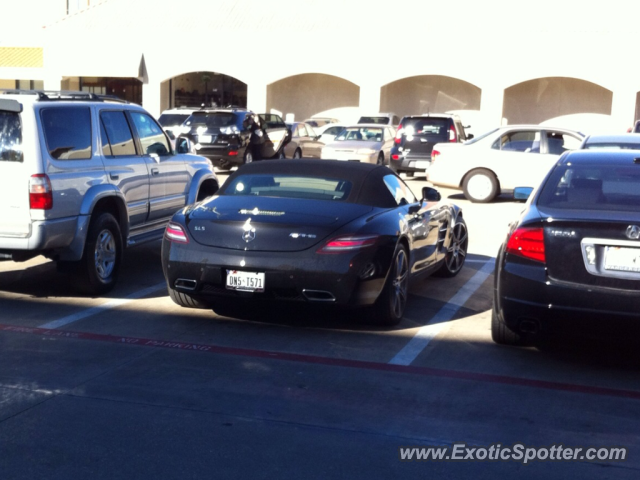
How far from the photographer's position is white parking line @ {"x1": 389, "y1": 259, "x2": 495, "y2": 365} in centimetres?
668

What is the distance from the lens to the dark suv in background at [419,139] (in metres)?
22.2

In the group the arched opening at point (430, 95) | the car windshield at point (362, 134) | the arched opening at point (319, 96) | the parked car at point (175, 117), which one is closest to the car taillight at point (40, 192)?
the parked car at point (175, 117)

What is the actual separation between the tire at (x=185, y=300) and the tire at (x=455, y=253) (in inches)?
112

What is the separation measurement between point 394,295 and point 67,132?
3336 mm

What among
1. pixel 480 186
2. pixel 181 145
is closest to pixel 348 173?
pixel 181 145

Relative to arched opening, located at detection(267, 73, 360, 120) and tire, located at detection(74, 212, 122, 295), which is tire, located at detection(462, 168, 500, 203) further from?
arched opening, located at detection(267, 73, 360, 120)

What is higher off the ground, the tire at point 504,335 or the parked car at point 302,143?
the parked car at point 302,143

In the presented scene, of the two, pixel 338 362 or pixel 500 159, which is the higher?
pixel 500 159

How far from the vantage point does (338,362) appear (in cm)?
644

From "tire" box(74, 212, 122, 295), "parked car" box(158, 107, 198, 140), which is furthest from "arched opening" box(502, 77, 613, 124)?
"tire" box(74, 212, 122, 295)

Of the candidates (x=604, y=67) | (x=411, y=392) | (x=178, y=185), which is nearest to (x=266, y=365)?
(x=411, y=392)

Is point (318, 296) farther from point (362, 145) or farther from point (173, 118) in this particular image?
point (173, 118)

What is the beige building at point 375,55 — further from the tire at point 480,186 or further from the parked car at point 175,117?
the tire at point 480,186

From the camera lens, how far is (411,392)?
5.79 meters
